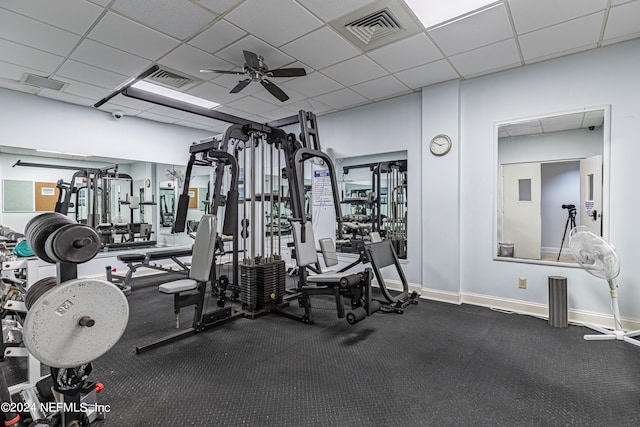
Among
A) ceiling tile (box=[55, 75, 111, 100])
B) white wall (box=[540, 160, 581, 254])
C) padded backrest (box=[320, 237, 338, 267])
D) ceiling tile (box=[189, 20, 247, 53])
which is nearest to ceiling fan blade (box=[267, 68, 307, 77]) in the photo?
ceiling tile (box=[189, 20, 247, 53])

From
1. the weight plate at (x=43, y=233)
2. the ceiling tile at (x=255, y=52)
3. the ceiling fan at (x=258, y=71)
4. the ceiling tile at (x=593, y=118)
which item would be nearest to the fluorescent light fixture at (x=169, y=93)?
the ceiling tile at (x=255, y=52)

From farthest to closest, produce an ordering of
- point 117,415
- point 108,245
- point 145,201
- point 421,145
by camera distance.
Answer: point 145,201
point 108,245
point 421,145
point 117,415

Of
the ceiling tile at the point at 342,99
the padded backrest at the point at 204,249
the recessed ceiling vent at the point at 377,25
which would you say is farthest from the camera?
the ceiling tile at the point at 342,99

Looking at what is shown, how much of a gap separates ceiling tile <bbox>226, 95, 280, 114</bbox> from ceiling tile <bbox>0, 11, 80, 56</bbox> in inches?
78.6

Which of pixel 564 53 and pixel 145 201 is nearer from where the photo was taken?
pixel 564 53

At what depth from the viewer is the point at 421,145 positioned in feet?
14.1

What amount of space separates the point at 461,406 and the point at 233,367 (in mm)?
1580

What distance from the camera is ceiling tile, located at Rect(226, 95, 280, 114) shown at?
4.57 m

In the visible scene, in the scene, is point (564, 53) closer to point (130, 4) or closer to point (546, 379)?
point (546, 379)

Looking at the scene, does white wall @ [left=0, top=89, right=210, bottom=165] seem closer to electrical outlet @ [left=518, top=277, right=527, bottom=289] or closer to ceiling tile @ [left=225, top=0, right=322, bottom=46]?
ceiling tile @ [left=225, top=0, right=322, bottom=46]

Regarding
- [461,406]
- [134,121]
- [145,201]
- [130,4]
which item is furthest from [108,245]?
[461,406]

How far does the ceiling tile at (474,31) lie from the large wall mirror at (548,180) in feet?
3.54

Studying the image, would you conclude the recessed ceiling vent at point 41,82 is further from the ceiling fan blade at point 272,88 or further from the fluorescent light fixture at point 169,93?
the ceiling fan blade at point 272,88

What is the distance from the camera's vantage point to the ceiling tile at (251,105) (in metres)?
4.57
